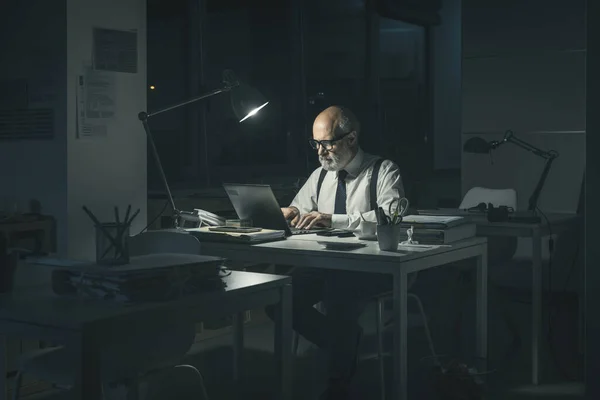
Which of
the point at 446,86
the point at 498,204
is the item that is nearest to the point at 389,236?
the point at 498,204

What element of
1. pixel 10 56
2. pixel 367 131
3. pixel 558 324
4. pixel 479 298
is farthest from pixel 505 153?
pixel 10 56

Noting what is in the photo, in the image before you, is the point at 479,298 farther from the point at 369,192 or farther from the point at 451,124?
the point at 451,124

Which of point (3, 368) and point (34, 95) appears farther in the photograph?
point (34, 95)

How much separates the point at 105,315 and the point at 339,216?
2.11 m

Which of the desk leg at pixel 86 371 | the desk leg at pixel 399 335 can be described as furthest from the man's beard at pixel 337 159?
the desk leg at pixel 86 371

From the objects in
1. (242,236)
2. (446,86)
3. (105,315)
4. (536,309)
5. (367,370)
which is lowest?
(367,370)

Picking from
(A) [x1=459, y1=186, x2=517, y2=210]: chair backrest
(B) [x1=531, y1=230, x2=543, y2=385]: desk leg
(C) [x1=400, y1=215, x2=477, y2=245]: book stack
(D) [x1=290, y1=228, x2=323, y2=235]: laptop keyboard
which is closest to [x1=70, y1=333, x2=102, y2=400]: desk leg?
(C) [x1=400, y1=215, x2=477, y2=245]: book stack

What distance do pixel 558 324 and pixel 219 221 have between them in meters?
2.27

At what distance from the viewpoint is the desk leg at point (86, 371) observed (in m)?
1.93

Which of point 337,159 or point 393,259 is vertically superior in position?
point 337,159

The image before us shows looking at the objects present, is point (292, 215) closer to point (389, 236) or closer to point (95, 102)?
point (389, 236)

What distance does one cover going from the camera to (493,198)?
4934 millimetres

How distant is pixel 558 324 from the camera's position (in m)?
4.90

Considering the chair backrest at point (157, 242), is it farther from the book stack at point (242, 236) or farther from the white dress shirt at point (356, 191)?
the white dress shirt at point (356, 191)
